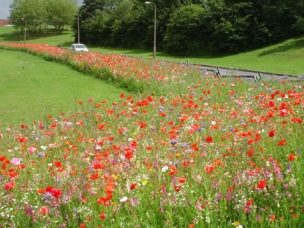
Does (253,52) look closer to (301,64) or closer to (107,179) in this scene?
(301,64)

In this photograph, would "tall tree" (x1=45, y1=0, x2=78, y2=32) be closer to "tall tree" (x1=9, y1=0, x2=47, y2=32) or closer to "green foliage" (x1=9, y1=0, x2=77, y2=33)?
"green foliage" (x1=9, y1=0, x2=77, y2=33)

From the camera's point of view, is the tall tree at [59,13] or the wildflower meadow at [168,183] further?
the tall tree at [59,13]

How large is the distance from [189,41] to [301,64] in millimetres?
21777

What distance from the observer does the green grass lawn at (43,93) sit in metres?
12.1

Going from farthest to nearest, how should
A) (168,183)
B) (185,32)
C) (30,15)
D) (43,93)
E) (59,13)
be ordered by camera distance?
(59,13) < (30,15) < (185,32) < (43,93) < (168,183)

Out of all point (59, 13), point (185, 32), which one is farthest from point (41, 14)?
point (185, 32)

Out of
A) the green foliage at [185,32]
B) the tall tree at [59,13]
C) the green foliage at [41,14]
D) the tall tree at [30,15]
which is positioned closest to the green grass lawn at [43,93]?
the green foliage at [185,32]

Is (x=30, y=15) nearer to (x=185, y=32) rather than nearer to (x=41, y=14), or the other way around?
(x=41, y=14)

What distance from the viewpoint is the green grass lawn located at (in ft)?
39.6

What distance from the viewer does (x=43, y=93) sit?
642 inches

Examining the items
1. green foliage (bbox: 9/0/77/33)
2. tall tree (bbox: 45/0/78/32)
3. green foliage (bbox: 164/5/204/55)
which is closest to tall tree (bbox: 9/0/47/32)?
green foliage (bbox: 9/0/77/33)

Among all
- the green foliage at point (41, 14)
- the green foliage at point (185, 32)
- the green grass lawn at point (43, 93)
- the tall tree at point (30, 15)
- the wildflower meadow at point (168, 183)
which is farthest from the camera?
the green foliage at point (41, 14)

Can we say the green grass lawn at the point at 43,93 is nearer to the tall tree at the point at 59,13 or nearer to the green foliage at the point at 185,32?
the green foliage at the point at 185,32

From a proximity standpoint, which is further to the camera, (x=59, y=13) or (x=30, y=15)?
(x=59, y=13)
